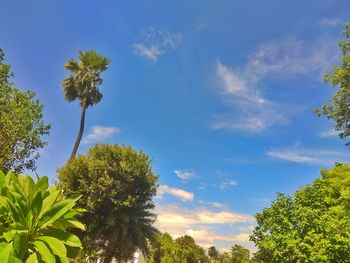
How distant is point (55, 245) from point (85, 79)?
35392 mm

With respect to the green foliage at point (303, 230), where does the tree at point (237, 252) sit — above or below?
above

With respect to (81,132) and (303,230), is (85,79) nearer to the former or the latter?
(81,132)

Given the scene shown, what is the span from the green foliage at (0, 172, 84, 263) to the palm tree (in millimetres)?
33738

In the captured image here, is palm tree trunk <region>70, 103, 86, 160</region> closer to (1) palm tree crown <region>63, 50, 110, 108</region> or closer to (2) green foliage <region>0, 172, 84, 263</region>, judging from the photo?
(1) palm tree crown <region>63, 50, 110, 108</region>

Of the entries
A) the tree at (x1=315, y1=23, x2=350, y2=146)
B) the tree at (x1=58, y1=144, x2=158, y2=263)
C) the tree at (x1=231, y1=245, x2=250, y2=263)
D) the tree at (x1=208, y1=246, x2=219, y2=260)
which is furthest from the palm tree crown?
the tree at (x1=208, y1=246, x2=219, y2=260)

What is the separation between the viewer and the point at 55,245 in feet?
11.1

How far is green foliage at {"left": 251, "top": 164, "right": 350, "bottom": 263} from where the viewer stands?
15586 mm

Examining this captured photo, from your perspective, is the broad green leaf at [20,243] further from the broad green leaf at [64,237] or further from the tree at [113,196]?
the tree at [113,196]

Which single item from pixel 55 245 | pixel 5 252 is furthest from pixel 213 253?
pixel 5 252

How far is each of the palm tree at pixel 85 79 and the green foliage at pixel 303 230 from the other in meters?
25.6

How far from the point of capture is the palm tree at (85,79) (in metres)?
36.6

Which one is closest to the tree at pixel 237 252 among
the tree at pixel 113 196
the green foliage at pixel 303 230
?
the tree at pixel 113 196

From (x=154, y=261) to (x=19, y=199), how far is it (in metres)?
64.7

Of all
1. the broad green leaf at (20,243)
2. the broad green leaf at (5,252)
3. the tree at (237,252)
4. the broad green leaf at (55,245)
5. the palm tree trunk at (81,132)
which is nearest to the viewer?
the broad green leaf at (5,252)
